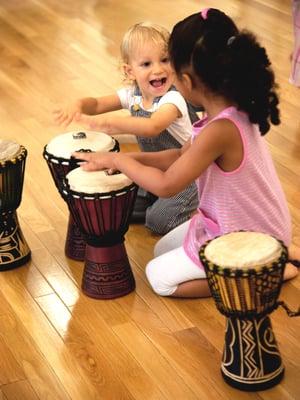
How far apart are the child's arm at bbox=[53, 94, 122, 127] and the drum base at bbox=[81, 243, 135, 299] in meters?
0.42

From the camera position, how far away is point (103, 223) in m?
2.63

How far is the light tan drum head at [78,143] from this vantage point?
277 centimetres

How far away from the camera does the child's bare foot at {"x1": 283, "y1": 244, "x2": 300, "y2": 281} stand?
2734 millimetres

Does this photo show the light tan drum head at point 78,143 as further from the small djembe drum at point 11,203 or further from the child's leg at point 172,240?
the child's leg at point 172,240

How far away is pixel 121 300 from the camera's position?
271 centimetres

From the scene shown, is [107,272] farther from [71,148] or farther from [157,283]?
[71,148]

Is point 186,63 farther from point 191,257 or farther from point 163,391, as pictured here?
point 163,391

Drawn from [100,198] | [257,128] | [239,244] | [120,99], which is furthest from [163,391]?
[120,99]

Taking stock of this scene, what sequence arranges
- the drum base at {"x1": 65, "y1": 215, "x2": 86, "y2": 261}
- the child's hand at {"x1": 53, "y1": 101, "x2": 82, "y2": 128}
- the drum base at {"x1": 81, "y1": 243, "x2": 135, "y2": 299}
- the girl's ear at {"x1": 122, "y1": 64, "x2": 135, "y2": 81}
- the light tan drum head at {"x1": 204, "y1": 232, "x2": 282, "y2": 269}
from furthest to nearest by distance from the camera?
the girl's ear at {"x1": 122, "y1": 64, "x2": 135, "y2": 81}, the drum base at {"x1": 65, "y1": 215, "x2": 86, "y2": 261}, the child's hand at {"x1": 53, "y1": 101, "x2": 82, "y2": 128}, the drum base at {"x1": 81, "y1": 243, "x2": 135, "y2": 299}, the light tan drum head at {"x1": 204, "y1": 232, "x2": 282, "y2": 269}

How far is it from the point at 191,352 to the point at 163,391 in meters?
0.20

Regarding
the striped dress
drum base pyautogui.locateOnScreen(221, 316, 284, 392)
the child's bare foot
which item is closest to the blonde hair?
the striped dress

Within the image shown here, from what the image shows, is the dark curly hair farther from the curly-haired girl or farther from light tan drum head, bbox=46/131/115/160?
light tan drum head, bbox=46/131/115/160

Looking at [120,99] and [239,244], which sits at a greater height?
[239,244]

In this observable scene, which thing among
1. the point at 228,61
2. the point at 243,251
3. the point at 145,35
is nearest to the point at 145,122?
the point at 145,35
